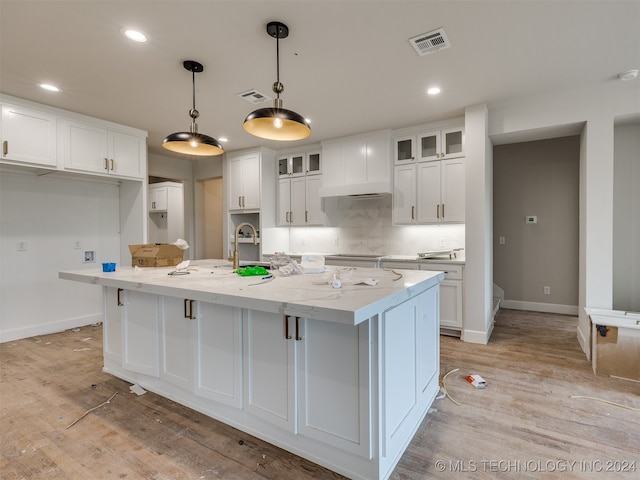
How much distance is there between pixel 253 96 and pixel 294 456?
10.3ft

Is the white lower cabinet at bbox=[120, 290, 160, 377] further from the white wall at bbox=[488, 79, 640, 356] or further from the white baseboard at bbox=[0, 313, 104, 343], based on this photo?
the white wall at bbox=[488, 79, 640, 356]

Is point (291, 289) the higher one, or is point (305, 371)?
point (291, 289)

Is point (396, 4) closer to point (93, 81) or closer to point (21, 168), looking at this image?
point (93, 81)

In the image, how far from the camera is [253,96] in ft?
11.1

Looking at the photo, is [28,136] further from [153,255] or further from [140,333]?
[140,333]

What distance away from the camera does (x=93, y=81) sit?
9.97 feet

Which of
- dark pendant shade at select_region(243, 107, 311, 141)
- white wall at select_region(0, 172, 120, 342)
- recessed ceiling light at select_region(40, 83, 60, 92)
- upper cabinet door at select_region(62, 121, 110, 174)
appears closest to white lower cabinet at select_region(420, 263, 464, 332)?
dark pendant shade at select_region(243, 107, 311, 141)

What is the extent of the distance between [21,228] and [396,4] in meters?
4.58

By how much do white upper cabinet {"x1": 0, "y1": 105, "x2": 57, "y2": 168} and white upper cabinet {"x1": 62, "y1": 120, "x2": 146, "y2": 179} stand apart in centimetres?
13

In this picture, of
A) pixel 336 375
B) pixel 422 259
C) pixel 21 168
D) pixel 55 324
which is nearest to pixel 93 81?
pixel 21 168

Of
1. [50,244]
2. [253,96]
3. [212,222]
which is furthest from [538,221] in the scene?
[50,244]

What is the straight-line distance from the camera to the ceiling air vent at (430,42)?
7.67ft

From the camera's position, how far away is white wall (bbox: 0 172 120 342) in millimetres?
3791

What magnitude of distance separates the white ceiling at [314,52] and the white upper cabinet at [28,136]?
0.18 m
